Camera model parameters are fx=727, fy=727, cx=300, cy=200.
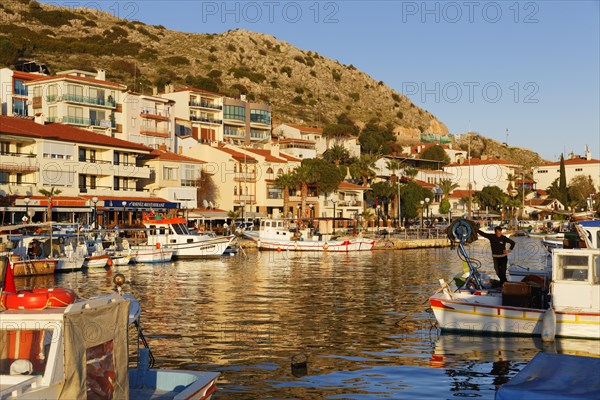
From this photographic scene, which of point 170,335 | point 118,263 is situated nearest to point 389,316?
point 170,335

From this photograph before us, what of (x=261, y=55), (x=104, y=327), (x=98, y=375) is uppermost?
(x=261, y=55)

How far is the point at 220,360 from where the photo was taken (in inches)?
780

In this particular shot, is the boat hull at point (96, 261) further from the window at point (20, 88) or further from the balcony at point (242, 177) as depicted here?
the window at point (20, 88)

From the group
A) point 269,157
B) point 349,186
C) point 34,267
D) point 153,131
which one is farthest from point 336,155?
point 34,267

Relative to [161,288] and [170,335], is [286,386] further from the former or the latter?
[161,288]

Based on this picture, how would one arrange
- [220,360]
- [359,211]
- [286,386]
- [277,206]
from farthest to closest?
[359,211]
[277,206]
[220,360]
[286,386]

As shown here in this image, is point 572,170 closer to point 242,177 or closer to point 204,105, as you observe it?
point 204,105

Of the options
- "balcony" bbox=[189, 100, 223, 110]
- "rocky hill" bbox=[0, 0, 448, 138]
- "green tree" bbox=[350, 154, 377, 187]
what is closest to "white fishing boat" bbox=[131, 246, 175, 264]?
"green tree" bbox=[350, 154, 377, 187]

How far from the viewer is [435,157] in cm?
16162

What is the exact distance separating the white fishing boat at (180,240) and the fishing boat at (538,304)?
38.7 m

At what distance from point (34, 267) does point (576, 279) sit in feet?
116

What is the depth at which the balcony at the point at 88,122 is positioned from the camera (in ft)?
293

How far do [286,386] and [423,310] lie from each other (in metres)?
13.7

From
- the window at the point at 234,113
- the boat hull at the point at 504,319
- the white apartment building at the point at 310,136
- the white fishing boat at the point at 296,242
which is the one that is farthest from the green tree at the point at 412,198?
the boat hull at the point at 504,319
